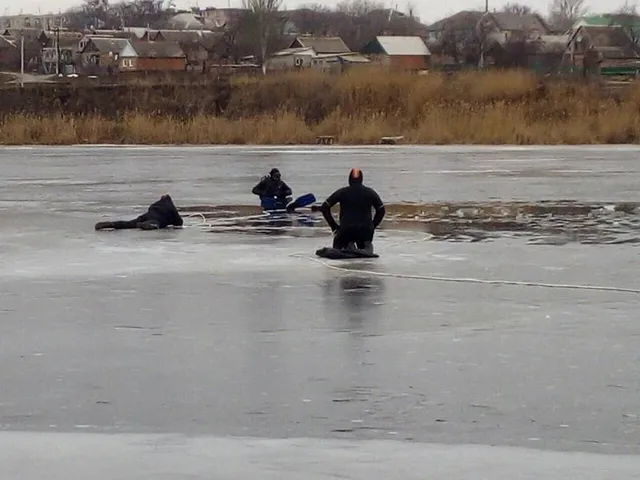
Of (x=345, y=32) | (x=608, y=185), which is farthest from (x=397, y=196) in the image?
(x=345, y=32)

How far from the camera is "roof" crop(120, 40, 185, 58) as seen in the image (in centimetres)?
12384

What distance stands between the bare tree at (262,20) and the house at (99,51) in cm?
2838

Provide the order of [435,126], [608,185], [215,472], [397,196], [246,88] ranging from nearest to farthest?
[215,472]
[397,196]
[608,185]
[435,126]
[246,88]

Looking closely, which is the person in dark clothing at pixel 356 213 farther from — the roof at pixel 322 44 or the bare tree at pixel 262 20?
the roof at pixel 322 44

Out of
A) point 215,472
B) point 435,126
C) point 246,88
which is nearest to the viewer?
point 215,472

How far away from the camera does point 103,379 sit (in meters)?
9.05

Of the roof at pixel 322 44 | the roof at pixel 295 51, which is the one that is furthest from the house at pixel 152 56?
the roof at pixel 322 44

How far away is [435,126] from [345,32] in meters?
111

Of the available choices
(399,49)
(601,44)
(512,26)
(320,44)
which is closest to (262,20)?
(399,49)

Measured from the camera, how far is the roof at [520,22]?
488ft

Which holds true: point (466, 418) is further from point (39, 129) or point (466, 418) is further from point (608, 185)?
point (39, 129)

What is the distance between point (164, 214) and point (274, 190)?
8.05 feet

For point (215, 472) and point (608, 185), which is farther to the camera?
point (608, 185)

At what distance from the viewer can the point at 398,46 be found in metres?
119
